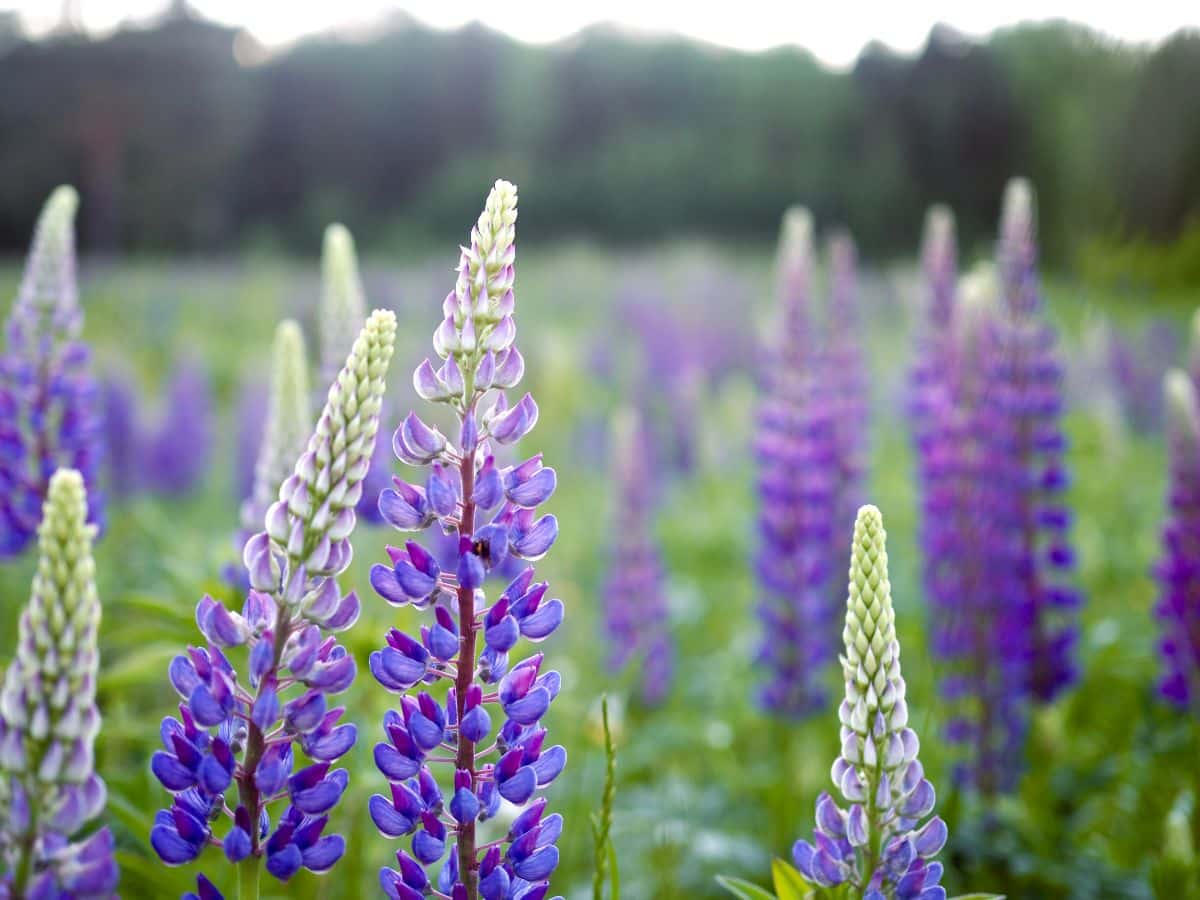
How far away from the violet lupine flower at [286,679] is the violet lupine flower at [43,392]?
3.90 feet

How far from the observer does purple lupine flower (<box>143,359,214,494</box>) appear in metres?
6.97

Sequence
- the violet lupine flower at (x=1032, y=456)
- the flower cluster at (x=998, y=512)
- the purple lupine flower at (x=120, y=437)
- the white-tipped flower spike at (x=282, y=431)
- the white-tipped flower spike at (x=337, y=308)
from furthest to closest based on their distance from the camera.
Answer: the purple lupine flower at (x=120, y=437) < the violet lupine flower at (x=1032, y=456) < the flower cluster at (x=998, y=512) < the white-tipped flower spike at (x=337, y=308) < the white-tipped flower spike at (x=282, y=431)

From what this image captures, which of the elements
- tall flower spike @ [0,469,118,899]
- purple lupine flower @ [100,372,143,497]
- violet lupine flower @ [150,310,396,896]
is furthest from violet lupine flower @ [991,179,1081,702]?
purple lupine flower @ [100,372,143,497]

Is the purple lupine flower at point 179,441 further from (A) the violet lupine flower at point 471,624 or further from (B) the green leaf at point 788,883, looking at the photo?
(B) the green leaf at point 788,883

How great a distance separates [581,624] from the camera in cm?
509

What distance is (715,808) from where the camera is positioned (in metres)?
3.16

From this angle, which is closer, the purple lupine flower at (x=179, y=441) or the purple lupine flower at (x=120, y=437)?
the purple lupine flower at (x=120, y=437)

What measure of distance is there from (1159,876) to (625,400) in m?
8.34

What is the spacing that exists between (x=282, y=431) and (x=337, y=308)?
438 millimetres

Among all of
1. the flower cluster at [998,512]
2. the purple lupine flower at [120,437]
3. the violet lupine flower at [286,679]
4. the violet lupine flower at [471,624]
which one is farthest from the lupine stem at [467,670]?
the purple lupine flower at [120,437]

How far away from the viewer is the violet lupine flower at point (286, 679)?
102 centimetres

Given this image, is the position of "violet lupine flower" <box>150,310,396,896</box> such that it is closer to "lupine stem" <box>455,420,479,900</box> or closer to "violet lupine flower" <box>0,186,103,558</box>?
"lupine stem" <box>455,420,479,900</box>

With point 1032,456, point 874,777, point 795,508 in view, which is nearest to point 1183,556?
point 1032,456

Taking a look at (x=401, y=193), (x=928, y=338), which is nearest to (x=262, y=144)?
(x=401, y=193)
